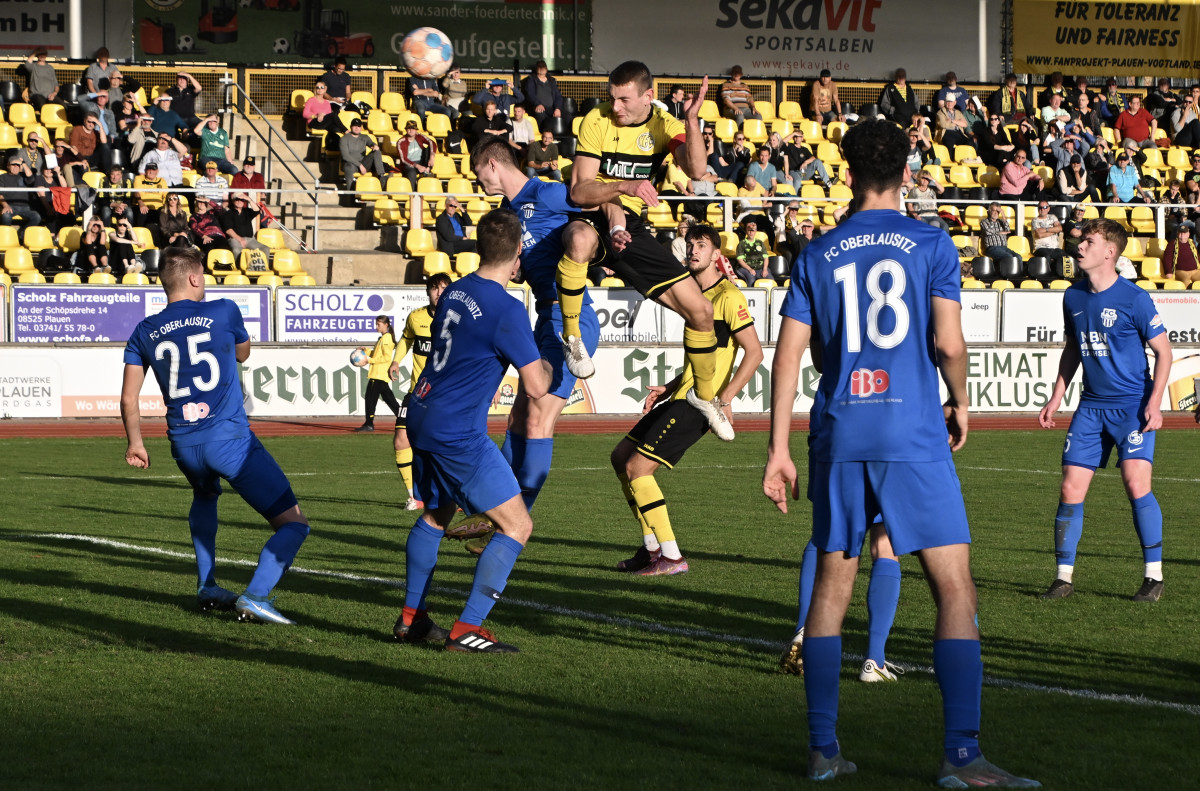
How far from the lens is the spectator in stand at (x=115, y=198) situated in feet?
79.1

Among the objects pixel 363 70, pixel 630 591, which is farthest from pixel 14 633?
pixel 363 70

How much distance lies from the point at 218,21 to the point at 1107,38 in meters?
21.8

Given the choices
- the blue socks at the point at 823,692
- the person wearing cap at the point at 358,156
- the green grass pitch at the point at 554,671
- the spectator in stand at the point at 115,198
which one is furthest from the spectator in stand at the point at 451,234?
the blue socks at the point at 823,692

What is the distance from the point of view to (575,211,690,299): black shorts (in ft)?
28.3

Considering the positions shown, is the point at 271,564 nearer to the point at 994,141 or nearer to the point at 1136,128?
the point at 994,141

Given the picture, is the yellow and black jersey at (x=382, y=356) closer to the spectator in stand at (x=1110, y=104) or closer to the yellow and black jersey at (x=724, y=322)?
the yellow and black jersey at (x=724, y=322)

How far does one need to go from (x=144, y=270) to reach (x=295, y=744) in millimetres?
20532

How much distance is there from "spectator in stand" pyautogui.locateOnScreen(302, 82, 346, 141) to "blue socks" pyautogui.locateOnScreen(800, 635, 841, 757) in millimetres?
25694

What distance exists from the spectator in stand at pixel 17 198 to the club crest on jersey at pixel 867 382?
74.7ft

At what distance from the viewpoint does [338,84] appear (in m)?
29.5

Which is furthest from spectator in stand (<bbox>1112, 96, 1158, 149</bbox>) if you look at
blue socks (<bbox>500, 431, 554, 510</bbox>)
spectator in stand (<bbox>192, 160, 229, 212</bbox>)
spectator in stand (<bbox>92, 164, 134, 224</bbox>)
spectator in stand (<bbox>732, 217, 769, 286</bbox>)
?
blue socks (<bbox>500, 431, 554, 510</bbox>)

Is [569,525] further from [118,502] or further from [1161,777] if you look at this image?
[1161,777]

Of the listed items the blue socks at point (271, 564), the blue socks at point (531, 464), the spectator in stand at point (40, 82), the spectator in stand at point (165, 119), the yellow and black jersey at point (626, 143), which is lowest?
the blue socks at point (271, 564)

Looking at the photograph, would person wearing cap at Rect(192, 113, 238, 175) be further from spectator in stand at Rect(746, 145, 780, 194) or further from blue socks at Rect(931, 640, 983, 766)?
blue socks at Rect(931, 640, 983, 766)
